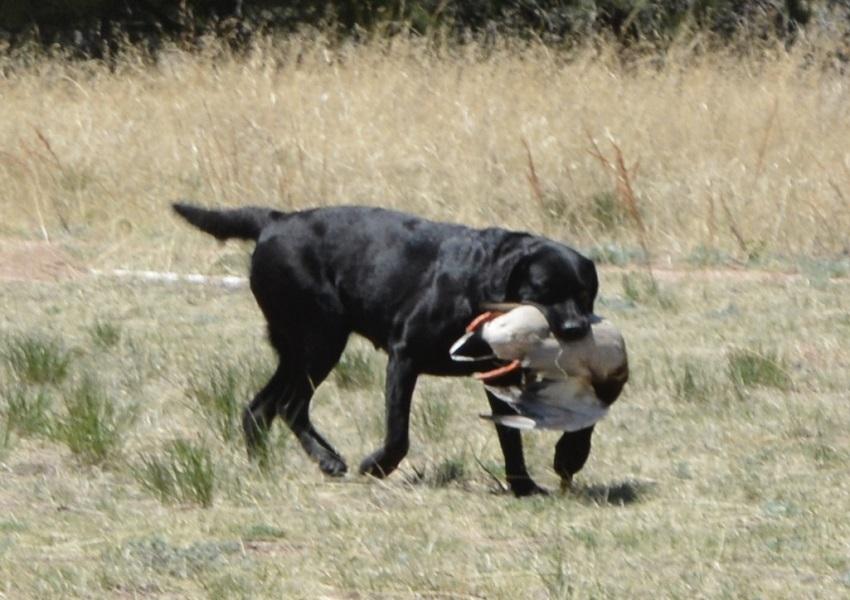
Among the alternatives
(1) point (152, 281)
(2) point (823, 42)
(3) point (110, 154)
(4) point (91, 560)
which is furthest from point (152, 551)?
(2) point (823, 42)

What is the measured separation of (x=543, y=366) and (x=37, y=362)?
2869 millimetres

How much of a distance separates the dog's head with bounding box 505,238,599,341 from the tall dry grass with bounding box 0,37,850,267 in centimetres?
559

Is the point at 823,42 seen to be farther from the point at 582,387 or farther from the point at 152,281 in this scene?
the point at 582,387

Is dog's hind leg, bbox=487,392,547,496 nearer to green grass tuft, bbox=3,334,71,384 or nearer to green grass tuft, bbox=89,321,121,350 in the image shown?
green grass tuft, bbox=3,334,71,384

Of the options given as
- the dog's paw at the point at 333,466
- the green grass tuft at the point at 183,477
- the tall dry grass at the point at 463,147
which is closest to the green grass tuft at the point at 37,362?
the dog's paw at the point at 333,466

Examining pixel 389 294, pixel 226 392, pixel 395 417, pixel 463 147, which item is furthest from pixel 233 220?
pixel 463 147

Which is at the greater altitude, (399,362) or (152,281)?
(399,362)

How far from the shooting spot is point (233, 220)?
6.92 m

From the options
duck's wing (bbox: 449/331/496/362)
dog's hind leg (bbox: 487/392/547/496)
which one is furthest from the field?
duck's wing (bbox: 449/331/496/362)

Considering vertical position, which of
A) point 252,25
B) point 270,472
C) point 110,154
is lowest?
point 252,25

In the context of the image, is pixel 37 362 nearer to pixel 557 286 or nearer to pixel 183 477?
pixel 183 477

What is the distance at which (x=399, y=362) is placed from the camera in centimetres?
621

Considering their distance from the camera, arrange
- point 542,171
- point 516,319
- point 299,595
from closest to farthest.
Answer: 1. point 299,595
2. point 516,319
3. point 542,171

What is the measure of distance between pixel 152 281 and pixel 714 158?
15.8 feet
